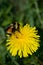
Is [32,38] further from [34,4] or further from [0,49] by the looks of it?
[34,4]

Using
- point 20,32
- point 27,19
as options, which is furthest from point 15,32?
point 27,19

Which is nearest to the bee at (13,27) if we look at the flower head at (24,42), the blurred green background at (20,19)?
the flower head at (24,42)

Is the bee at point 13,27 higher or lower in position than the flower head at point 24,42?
higher

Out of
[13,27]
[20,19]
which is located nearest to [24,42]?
[13,27]

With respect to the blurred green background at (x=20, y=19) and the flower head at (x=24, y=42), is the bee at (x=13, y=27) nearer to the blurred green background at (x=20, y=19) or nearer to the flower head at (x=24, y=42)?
the flower head at (x=24, y=42)

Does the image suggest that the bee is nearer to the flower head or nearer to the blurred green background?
the flower head
